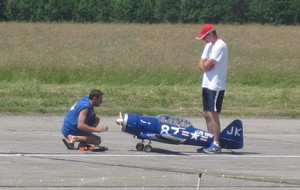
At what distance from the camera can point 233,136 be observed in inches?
430

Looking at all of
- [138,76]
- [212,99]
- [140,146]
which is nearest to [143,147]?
[140,146]

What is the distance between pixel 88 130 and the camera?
34.9ft

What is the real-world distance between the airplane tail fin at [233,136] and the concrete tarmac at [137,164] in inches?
5.1

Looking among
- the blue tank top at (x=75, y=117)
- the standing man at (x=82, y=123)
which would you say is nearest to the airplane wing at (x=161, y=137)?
the standing man at (x=82, y=123)

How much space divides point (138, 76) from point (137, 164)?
41.1ft

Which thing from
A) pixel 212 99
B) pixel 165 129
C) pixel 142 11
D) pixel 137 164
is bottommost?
pixel 137 164

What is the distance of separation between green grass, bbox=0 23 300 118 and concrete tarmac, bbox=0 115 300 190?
10.6ft

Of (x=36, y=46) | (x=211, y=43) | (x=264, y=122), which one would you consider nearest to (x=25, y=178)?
(x=211, y=43)

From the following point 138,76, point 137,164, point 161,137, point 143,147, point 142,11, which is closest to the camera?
point 137,164

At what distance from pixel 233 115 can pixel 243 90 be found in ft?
14.8

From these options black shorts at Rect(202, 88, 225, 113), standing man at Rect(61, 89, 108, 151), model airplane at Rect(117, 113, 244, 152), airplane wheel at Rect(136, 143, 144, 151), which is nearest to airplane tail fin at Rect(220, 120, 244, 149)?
model airplane at Rect(117, 113, 244, 152)

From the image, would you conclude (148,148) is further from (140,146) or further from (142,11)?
(142,11)

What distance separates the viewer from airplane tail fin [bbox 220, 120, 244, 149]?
1088 cm

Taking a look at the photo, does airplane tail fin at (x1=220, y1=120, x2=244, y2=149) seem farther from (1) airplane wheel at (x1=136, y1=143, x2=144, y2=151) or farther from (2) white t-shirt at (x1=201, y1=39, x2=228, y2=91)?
(1) airplane wheel at (x1=136, y1=143, x2=144, y2=151)
